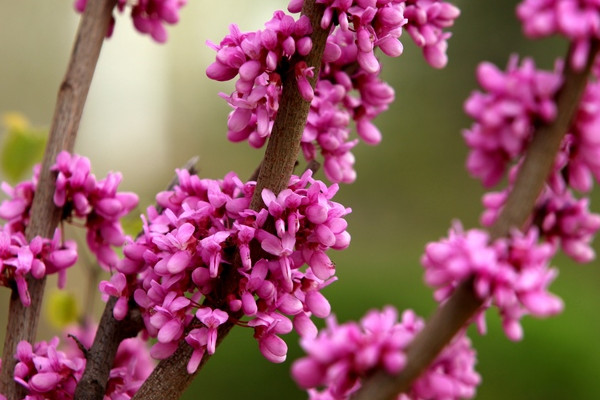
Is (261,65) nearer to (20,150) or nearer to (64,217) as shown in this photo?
(64,217)

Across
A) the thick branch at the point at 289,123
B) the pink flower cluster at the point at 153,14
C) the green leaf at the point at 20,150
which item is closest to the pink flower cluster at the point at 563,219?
the thick branch at the point at 289,123

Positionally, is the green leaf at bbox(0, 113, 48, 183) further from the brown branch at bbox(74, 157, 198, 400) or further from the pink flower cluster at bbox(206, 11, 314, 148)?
the pink flower cluster at bbox(206, 11, 314, 148)

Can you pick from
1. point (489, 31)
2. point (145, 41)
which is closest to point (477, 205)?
point (489, 31)

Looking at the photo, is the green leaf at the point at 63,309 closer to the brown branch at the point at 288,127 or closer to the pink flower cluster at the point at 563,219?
the brown branch at the point at 288,127

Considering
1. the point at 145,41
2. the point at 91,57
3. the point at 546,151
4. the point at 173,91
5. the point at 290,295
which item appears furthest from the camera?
the point at 173,91

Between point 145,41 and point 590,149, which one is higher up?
point 145,41

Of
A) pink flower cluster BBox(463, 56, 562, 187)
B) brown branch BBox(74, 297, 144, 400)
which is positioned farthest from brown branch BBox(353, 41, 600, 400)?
brown branch BBox(74, 297, 144, 400)

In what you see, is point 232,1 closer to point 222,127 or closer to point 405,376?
point 222,127

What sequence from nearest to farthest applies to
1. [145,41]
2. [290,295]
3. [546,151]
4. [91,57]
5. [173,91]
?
[546,151]
[290,295]
[91,57]
[145,41]
[173,91]
